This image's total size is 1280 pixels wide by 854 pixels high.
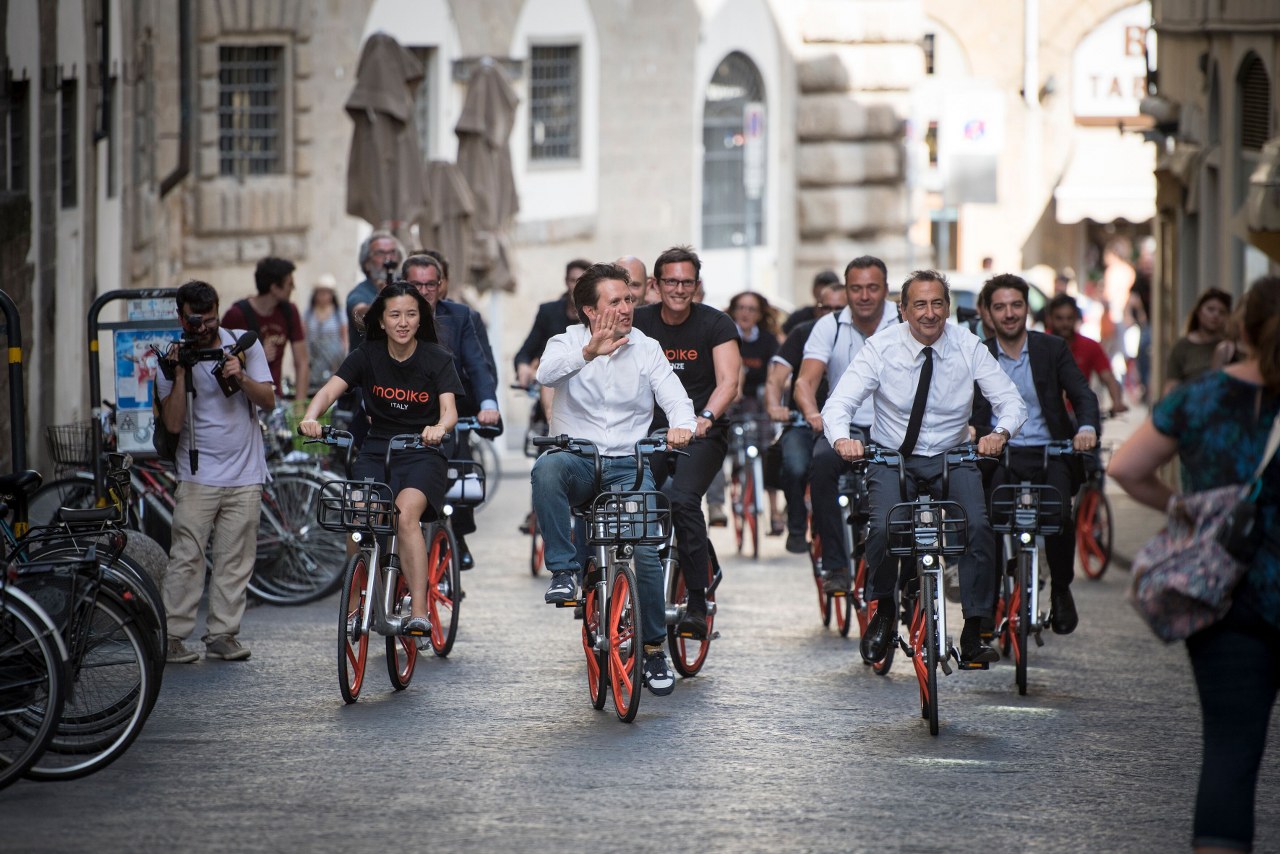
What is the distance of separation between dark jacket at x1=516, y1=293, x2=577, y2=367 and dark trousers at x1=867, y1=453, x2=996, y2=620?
5010 millimetres

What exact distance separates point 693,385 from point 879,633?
157 centimetres

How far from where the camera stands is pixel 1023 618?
9.66 meters

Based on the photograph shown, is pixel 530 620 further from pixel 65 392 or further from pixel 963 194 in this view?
pixel 963 194

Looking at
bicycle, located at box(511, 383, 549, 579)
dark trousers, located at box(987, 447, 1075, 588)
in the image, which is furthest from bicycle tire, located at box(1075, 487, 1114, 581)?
dark trousers, located at box(987, 447, 1075, 588)

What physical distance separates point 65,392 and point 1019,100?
32662 millimetres

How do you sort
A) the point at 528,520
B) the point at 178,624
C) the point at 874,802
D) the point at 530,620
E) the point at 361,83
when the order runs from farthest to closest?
the point at 361,83
the point at 528,520
the point at 530,620
the point at 178,624
the point at 874,802

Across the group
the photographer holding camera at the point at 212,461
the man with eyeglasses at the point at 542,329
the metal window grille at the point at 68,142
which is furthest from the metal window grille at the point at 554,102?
the photographer holding camera at the point at 212,461

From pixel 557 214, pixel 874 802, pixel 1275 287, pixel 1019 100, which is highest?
pixel 1019 100

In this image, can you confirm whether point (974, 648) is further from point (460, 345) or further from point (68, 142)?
point (68, 142)

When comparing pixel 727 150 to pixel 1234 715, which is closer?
pixel 1234 715

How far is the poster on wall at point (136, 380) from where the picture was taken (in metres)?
11.9

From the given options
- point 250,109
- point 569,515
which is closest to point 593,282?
point 569,515

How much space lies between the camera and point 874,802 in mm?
7363

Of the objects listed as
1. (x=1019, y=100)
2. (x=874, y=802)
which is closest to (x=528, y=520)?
(x=874, y=802)
